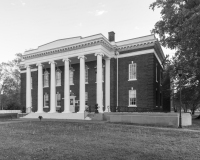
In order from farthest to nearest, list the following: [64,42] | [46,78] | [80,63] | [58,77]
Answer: [46,78]
[58,77]
[64,42]
[80,63]

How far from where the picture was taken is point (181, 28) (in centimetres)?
1557

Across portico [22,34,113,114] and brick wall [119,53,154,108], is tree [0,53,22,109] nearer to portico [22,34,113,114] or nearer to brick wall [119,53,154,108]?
portico [22,34,113,114]

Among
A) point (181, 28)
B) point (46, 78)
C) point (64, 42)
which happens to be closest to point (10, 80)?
point (46, 78)

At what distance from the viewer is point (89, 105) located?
29.0 m

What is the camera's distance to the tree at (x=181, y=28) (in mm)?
13461

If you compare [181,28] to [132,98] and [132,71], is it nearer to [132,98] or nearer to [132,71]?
[132,71]

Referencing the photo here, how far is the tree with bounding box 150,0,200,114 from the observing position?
13.5 metres

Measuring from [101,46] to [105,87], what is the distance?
6083 millimetres

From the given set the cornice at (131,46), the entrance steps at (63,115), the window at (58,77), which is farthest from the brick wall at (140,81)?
the window at (58,77)

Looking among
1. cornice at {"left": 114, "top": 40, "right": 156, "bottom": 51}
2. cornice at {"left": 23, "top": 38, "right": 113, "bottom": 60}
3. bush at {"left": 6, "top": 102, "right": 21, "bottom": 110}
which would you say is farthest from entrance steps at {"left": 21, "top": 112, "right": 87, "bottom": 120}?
bush at {"left": 6, "top": 102, "right": 21, "bottom": 110}

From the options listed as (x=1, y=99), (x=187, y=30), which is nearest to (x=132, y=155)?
(x=187, y=30)

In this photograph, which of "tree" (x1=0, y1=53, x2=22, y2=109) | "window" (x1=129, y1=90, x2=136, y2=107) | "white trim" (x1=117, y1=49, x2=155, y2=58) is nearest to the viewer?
"white trim" (x1=117, y1=49, x2=155, y2=58)

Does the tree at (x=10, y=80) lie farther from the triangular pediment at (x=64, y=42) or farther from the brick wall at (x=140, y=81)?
the brick wall at (x=140, y=81)

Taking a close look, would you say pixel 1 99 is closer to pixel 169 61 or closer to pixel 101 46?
pixel 101 46
